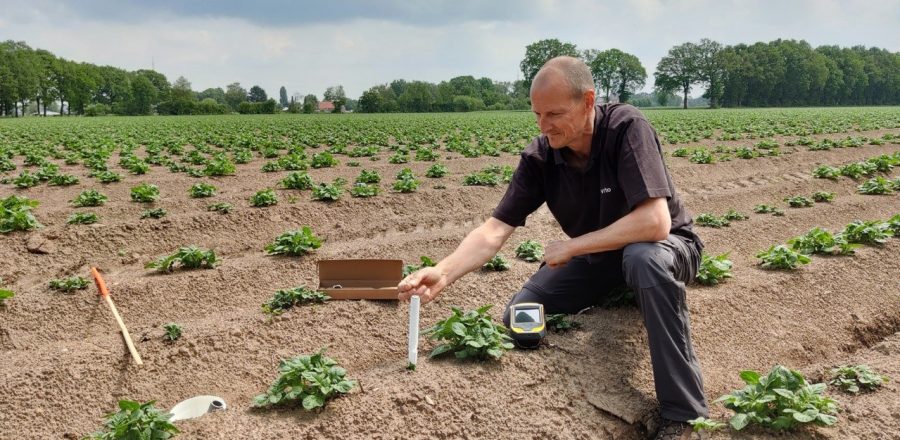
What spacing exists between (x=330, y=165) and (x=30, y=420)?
33.5 feet

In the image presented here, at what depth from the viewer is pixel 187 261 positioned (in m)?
6.14

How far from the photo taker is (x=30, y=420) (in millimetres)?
3951

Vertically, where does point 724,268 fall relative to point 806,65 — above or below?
below

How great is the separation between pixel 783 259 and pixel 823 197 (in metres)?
5.23

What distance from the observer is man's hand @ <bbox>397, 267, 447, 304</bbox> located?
3344 mm

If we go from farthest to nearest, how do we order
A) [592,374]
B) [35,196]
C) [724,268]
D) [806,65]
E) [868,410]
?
1. [806,65]
2. [35,196]
3. [724,268]
4. [592,374]
5. [868,410]

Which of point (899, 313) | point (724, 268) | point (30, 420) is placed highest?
point (724, 268)

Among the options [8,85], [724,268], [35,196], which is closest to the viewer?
[724,268]

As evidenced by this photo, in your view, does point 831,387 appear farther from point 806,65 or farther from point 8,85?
point 806,65

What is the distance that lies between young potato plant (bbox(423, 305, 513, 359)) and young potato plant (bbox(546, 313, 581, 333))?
493mm

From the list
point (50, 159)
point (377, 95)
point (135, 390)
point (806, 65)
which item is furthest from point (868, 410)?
point (806, 65)

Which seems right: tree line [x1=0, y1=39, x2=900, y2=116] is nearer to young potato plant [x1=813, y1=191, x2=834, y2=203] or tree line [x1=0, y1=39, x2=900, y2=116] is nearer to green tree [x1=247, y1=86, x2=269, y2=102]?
green tree [x1=247, y1=86, x2=269, y2=102]

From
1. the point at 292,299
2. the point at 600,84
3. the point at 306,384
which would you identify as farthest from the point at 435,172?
the point at 600,84

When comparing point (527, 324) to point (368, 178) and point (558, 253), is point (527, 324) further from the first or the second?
point (368, 178)
